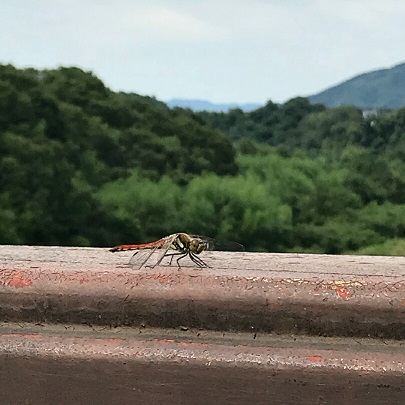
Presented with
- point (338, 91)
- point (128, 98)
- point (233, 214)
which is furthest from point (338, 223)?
point (338, 91)

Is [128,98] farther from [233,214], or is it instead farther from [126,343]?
[126,343]

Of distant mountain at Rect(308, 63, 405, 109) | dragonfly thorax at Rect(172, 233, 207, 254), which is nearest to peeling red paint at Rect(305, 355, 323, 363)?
dragonfly thorax at Rect(172, 233, 207, 254)

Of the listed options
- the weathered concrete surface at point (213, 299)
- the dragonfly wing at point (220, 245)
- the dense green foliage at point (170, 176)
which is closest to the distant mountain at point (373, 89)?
the dense green foliage at point (170, 176)

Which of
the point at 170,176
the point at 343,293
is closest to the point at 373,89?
the point at 170,176

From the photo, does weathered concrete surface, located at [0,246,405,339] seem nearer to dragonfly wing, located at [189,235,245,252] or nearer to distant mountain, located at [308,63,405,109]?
dragonfly wing, located at [189,235,245,252]

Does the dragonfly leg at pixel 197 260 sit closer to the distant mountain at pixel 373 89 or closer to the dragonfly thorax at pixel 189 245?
the dragonfly thorax at pixel 189 245

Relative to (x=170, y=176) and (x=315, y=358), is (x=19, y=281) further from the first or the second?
(x=170, y=176)

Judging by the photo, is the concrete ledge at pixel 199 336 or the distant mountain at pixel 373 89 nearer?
the concrete ledge at pixel 199 336

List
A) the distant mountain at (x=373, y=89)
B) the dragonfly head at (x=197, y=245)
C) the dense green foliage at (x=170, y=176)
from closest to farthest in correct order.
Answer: the dragonfly head at (x=197, y=245) < the dense green foliage at (x=170, y=176) < the distant mountain at (x=373, y=89)

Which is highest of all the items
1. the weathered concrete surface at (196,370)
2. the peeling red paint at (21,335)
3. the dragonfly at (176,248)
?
the dragonfly at (176,248)
